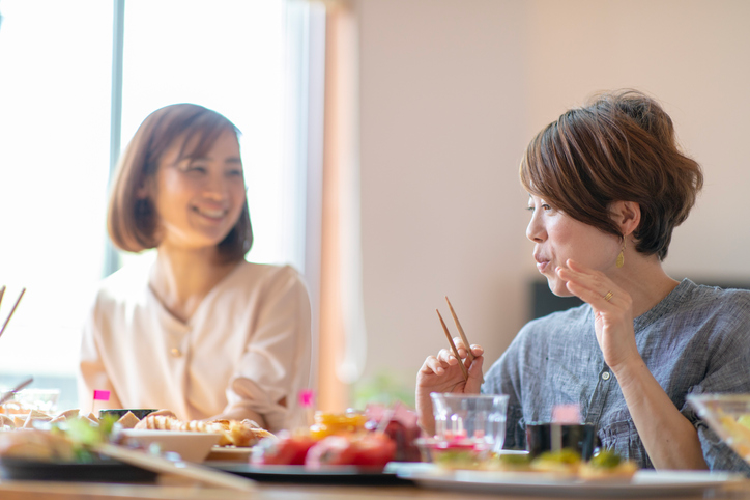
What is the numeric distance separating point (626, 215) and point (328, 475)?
2.68 ft

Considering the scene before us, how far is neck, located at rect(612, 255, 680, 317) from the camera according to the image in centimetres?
125

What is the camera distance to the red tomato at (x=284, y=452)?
0.66 metres

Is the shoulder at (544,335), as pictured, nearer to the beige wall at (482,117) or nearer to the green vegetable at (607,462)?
the green vegetable at (607,462)

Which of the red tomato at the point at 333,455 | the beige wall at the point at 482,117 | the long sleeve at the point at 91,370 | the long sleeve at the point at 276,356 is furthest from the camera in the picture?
the beige wall at the point at 482,117

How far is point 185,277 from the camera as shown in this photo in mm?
1942

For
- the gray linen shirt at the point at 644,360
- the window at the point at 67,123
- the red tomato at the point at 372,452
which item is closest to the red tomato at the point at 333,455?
the red tomato at the point at 372,452

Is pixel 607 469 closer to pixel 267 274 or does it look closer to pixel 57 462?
pixel 57 462

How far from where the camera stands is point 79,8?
3135 millimetres

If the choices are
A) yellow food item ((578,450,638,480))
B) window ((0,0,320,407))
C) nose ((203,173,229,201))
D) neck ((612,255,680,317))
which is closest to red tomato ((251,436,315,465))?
yellow food item ((578,450,638,480))

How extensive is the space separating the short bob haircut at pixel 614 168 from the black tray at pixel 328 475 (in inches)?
28.2

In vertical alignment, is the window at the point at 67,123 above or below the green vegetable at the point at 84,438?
above

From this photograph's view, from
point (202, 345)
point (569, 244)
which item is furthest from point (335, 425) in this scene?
point (202, 345)

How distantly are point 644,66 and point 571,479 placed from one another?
3.43m

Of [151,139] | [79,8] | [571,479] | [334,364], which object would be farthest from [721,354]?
[79,8]
